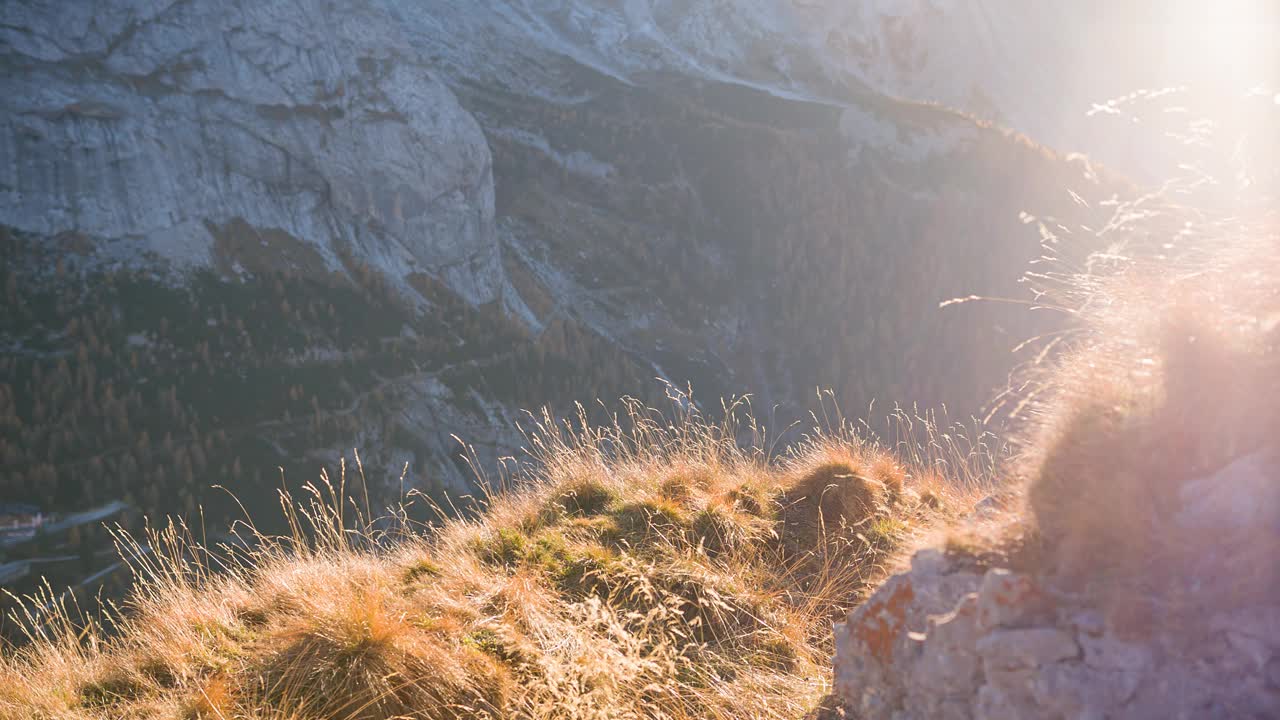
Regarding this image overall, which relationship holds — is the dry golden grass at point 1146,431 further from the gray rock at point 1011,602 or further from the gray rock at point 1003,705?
the gray rock at point 1003,705

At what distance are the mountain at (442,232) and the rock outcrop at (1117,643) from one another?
5.84 feet

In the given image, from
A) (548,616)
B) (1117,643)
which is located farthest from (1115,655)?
(548,616)

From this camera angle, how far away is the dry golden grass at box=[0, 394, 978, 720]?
8.79ft

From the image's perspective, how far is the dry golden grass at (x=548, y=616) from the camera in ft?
8.79

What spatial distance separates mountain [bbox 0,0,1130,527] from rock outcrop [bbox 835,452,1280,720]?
1.78 m

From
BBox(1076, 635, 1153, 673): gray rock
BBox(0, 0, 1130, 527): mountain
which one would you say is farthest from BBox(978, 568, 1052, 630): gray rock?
BBox(0, 0, 1130, 527): mountain

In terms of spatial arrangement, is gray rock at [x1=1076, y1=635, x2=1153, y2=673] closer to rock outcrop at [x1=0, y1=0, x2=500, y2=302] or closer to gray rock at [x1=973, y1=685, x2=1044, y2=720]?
gray rock at [x1=973, y1=685, x2=1044, y2=720]

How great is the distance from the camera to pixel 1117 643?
159 centimetres

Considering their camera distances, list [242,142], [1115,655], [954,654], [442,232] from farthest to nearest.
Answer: [442,232] < [242,142] < [954,654] < [1115,655]

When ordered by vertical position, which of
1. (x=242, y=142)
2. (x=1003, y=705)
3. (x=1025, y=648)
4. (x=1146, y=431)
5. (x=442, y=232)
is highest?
A: (x=1146, y=431)

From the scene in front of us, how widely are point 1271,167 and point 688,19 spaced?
62718mm

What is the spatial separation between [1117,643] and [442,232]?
103 feet

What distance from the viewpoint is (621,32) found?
5553 centimetres

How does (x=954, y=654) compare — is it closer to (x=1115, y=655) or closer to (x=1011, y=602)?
(x=1011, y=602)
